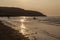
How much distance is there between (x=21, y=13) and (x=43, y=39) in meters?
109

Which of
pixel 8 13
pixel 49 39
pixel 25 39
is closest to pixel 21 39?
pixel 25 39

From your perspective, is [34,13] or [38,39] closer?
[38,39]

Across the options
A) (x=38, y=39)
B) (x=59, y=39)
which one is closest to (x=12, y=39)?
(x=38, y=39)

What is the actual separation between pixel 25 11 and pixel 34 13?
6.48m

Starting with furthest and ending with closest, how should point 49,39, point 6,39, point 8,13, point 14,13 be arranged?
point 14,13, point 8,13, point 49,39, point 6,39

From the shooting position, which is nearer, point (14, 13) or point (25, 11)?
point (14, 13)

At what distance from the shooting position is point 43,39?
13195mm

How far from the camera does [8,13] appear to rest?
107875 mm

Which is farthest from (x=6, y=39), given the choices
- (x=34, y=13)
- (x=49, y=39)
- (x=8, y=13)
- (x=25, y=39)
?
(x=34, y=13)

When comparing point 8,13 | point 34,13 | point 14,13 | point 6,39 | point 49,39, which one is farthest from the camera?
point 34,13

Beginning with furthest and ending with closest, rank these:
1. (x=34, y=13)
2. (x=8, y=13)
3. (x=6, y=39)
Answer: (x=34, y=13) → (x=8, y=13) → (x=6, y=39)

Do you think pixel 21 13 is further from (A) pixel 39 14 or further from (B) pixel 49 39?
(B) pixel 49 39

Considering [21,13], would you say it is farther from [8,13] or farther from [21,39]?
[21,39]

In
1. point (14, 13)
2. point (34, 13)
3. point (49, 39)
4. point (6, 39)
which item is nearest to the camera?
point (6, 39)
